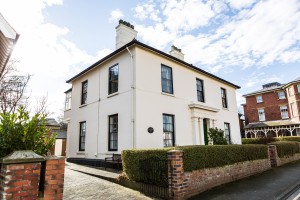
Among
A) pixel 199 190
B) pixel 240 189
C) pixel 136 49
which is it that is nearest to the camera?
pixel 199 190

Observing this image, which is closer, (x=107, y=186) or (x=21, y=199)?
(x=21, y=199)

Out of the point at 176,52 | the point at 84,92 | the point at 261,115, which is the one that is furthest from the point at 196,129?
the point at 261,115

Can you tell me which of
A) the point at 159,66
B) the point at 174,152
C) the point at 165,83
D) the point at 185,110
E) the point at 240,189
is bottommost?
the point at 240,189

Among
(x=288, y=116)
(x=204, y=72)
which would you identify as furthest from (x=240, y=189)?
(x=288, y=116)

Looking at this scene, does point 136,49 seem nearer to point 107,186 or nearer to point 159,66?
point 159,66

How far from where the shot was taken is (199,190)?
6984 millimetres

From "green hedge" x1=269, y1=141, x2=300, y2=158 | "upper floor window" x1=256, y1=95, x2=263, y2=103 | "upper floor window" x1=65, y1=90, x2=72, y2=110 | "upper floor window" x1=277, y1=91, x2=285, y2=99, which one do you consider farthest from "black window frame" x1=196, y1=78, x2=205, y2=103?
"upper floor window" x1=256, y1=95, x2=263, y2=103

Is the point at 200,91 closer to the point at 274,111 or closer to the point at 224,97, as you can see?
the point at 224,97

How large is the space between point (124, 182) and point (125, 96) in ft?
16.2

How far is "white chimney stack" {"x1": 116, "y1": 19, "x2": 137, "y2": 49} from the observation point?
45.0 feet

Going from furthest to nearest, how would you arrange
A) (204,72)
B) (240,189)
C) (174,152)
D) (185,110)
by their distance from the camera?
1. (204,72)
2. (185,110)
3. (240,189)
4. (174,152)

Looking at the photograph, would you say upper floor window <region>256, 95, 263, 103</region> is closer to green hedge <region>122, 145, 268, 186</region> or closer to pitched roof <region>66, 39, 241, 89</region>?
pitched roof <region>66, 39, 241, 89</region>

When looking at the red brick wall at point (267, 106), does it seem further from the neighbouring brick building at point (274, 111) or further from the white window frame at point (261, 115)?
the white window frame at point (261, 115)

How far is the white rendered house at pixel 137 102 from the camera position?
1111 cm
